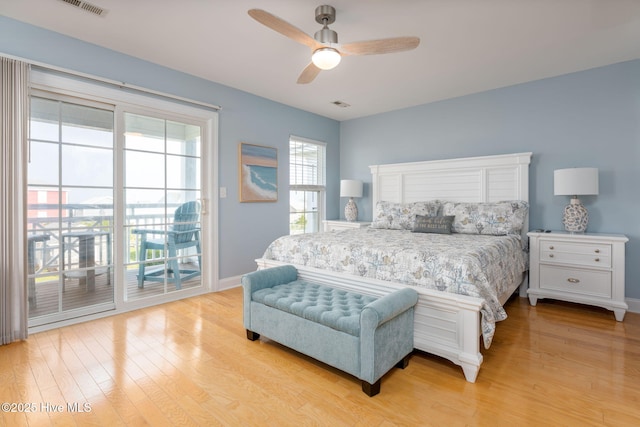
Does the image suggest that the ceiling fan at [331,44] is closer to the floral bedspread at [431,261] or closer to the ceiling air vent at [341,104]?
the floral bedspread at [431,261]

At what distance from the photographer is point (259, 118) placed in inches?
173

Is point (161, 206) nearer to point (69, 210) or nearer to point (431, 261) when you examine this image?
point (69, 210)

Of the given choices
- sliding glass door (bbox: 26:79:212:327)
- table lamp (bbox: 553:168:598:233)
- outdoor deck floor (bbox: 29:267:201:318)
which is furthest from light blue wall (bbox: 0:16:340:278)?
table lamp (bbox: 553:168:598:233)

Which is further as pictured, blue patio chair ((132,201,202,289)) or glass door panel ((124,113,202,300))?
→ blue patio chair ((132,201,202,289))

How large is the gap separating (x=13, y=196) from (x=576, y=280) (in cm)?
519

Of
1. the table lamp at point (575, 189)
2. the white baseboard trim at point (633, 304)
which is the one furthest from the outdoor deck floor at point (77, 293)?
the white baseboard trim at point (633, 304)

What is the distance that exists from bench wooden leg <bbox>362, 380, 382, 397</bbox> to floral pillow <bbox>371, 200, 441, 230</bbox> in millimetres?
2477

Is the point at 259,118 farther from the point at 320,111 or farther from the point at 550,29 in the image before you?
the point at 550,29

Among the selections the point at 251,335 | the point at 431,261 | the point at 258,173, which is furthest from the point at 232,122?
the point at 431,261

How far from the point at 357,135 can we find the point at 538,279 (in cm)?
345

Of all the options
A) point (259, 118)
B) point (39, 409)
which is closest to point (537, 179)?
point (259, 118)

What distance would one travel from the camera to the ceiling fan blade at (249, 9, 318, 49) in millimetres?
1854

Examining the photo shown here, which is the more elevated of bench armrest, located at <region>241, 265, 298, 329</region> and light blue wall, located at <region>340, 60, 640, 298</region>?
light blue wall, located at <region>340, 60, 640, 298</region>

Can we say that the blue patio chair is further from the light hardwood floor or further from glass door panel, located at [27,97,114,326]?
the light hardwood floor
